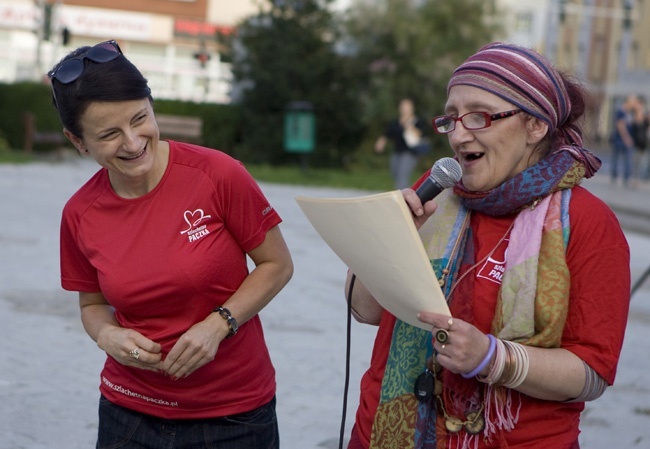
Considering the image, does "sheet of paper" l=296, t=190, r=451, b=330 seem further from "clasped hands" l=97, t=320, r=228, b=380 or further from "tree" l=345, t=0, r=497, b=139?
"tree" l=345, t=0, r=497, b=139

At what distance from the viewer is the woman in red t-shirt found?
2.35 meters

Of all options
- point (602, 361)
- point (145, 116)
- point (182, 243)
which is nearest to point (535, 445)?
point (602, 361)

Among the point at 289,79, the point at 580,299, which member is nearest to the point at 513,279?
the point at 580,299

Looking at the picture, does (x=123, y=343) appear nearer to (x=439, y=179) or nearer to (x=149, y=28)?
(x=439, y=179)

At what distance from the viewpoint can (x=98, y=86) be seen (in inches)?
104

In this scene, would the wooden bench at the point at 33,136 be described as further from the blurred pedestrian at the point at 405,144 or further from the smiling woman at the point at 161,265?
the smiling woman at the point at 161,265

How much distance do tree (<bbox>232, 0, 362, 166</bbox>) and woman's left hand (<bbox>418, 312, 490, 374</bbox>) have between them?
77.1 ft

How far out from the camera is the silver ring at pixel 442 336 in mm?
2244

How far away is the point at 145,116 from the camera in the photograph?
2.73m

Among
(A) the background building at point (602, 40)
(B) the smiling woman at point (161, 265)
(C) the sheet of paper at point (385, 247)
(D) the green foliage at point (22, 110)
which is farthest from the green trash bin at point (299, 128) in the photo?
(A) the background building at point (602, 40)

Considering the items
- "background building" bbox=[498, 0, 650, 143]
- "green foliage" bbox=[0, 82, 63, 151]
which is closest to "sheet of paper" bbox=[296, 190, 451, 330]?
"green foliage" bbox=[0, 82, 63, 151]

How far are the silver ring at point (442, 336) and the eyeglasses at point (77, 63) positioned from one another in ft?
3.52

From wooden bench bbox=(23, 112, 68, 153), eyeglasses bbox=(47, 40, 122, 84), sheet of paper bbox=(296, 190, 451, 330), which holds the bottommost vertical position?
wooden bench bbox=(23, 112, 68, 153)

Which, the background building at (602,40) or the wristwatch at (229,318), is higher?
the background building at (602,40)
